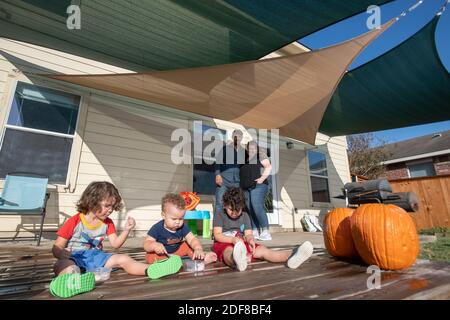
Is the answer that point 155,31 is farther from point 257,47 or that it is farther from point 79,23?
point 257,47

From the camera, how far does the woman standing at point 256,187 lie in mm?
3717

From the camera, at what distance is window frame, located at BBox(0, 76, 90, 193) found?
3.64 m

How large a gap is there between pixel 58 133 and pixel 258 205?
11.8ft

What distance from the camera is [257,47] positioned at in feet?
13.0

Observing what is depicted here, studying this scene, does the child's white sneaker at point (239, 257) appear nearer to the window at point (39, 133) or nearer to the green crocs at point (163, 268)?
the green crocs at point (163, 268)

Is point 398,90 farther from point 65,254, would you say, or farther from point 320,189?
point 65,254

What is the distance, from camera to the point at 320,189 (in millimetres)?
7965

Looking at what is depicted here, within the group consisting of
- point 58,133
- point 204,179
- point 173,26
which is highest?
point 173,26

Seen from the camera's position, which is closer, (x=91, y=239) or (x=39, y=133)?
(x=91, y=239)

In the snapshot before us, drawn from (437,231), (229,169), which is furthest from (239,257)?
(437,231)

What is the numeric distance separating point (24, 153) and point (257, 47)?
416cm

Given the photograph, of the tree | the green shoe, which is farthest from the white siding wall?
the tree

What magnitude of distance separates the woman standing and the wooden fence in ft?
20.7

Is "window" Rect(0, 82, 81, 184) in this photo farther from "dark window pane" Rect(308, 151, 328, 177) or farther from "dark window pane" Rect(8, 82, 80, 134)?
"dark window pane" Rect(308, 151, 328, 177)
